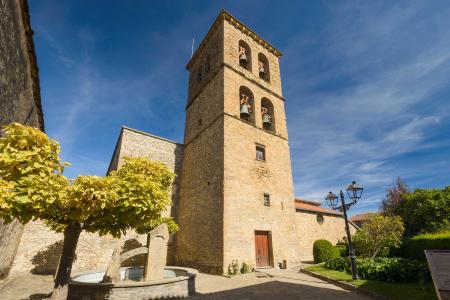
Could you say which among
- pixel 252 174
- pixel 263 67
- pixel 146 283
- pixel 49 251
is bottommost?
pixel 146 283

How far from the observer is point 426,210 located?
62.0ft

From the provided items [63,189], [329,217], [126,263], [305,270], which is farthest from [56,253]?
[329,217]

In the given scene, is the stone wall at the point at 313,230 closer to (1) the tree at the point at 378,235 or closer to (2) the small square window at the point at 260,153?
(1) the tree at the point at 378,235

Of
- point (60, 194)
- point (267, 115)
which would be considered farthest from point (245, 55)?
point (60, 194)

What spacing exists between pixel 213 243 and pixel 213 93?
9.60 m

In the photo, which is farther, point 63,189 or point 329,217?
point 329,217

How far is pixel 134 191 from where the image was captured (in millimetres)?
5301

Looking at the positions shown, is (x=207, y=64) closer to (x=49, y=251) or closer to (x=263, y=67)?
(x=263, y=67)

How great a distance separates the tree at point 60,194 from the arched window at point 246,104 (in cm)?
1002

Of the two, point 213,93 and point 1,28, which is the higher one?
point 213,93

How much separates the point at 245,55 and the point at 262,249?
13.7 metres

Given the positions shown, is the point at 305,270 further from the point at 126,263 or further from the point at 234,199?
the point at 126,263

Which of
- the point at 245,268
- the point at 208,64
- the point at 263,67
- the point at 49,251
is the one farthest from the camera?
the point at 263,67

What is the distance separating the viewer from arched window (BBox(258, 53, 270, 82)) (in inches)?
730
